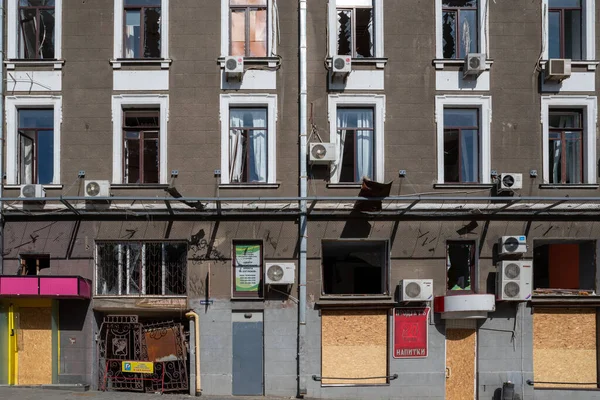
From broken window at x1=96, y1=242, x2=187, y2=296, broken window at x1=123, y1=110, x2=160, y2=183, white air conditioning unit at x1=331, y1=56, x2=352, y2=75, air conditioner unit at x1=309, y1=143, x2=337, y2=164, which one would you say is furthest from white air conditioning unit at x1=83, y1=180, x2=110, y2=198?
white air conditioning unit at x1=331, y1=56, x2=352, y2=75

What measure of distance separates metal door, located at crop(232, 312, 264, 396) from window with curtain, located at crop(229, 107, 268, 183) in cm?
319

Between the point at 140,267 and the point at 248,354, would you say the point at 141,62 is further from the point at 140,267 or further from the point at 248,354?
the point at 248,354

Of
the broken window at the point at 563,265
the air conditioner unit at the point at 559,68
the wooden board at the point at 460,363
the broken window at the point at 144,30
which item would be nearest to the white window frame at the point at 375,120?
the air conditioner unit at the point at 559,68

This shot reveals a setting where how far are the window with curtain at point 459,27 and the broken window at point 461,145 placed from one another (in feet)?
4.65

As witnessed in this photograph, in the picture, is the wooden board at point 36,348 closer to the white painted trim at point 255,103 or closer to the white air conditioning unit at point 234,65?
the white painted trim at point 255,103

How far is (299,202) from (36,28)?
295 inches

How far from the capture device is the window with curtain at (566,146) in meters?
14.0

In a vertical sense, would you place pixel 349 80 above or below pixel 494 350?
above

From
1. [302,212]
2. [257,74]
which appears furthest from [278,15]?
[302,212]

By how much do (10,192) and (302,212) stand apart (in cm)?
674

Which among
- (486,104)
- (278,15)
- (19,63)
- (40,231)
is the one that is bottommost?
(40,231)

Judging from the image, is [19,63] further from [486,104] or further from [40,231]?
[486,104]

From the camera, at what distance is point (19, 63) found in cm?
1389

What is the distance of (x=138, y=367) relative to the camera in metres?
13.6
